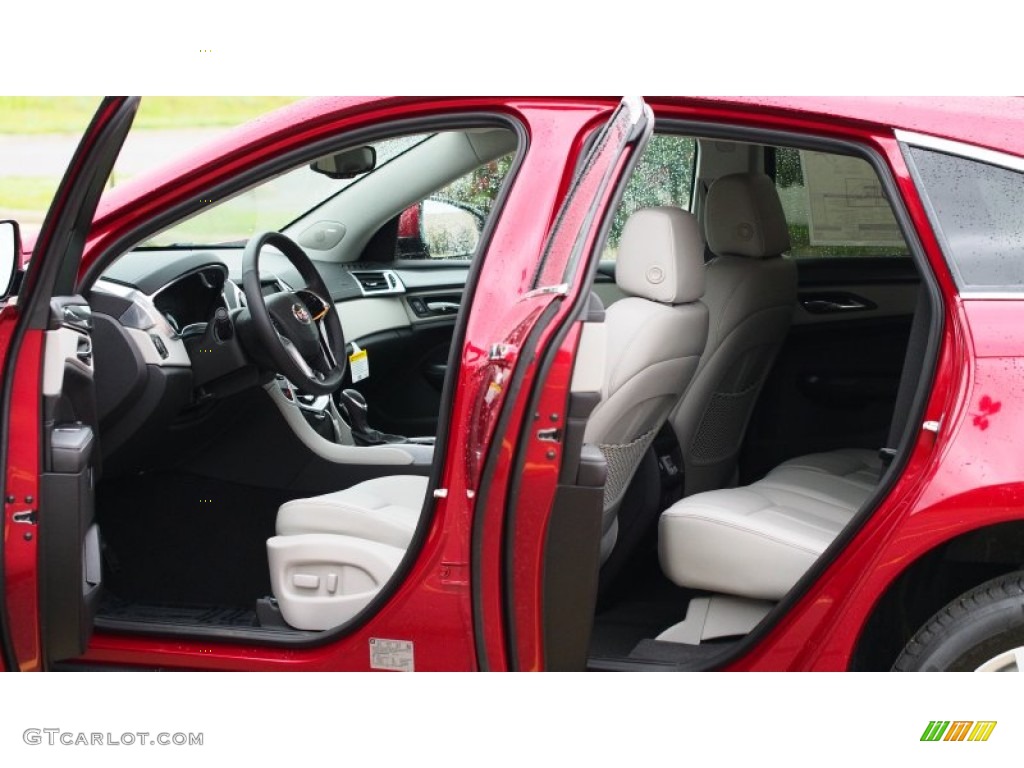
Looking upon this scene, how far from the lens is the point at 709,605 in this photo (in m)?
2.62

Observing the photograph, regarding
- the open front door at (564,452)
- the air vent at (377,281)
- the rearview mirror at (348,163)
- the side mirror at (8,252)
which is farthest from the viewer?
the air vent at (377,281)

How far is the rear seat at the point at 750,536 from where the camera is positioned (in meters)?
2.47

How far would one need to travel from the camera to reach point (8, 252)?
220 centimetres

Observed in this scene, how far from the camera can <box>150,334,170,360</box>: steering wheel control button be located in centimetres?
272

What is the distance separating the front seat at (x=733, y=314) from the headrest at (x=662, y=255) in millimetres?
359

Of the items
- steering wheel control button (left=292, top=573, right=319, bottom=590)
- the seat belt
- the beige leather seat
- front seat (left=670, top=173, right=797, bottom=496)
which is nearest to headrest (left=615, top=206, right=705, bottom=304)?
the beige leather seat

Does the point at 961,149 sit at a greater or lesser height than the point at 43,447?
greater

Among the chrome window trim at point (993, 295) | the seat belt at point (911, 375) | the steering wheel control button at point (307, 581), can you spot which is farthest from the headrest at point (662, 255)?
the steering wheel control button at point (307, 581)

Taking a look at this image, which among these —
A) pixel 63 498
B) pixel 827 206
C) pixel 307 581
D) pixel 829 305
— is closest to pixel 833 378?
pixel 829 305

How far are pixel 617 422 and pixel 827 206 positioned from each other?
1.22 meters

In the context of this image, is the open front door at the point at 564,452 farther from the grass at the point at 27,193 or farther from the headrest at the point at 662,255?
the grass at the point at 27,193

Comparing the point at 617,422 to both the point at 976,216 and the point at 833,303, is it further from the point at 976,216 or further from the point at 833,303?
the point at 833,303

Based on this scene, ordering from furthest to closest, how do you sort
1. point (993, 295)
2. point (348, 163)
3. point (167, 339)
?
point (348, 163)
point (167, 339)
point (993, 295)
